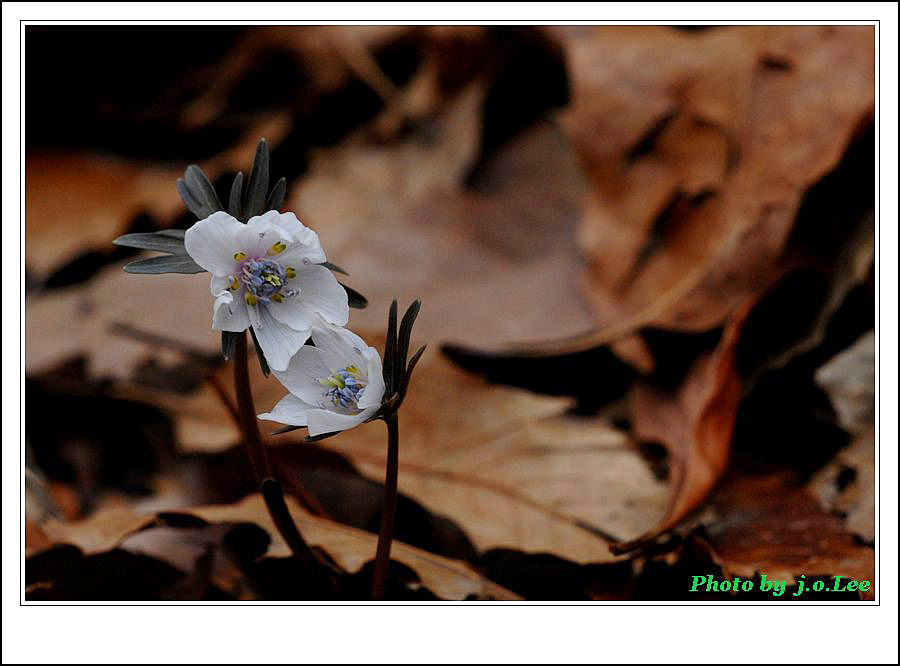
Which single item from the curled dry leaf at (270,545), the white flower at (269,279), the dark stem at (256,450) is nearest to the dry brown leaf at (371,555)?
the curled dry leaf at (270,545)

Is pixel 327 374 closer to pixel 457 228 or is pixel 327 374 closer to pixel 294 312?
pixel 294 312

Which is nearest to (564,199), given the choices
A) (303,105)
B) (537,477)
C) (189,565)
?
(303,105)

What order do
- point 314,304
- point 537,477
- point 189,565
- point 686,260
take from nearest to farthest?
point 314,304 → point 189,565 → point 537,477 → point 686,260

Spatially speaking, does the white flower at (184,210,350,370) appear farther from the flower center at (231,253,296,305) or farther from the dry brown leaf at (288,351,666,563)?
the dry brown leaf at (288,351,666,563)

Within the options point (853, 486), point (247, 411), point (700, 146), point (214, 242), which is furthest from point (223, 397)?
point (700, 146)

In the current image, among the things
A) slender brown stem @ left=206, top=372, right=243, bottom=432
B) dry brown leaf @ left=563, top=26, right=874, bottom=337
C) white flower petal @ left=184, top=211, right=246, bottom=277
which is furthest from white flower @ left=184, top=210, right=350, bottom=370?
dry brown leaf @ left=563, top=26, right=874, bottom=337

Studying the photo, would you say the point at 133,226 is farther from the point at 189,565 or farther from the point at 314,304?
the point at 314,304
